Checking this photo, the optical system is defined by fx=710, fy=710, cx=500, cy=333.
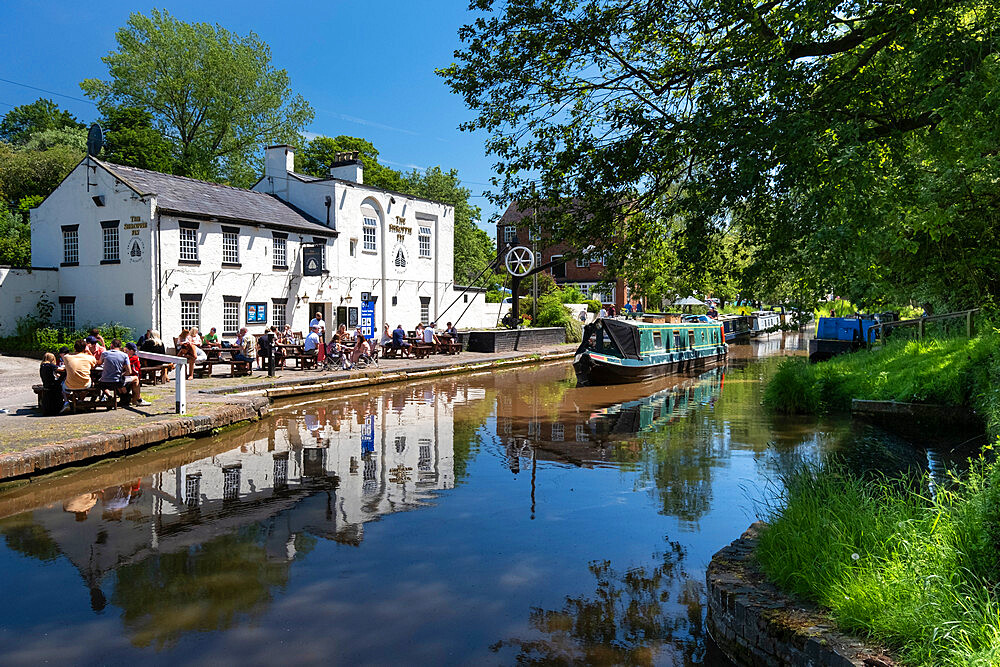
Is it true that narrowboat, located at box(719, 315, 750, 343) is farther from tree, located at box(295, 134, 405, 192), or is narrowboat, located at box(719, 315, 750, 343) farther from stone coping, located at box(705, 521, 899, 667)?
stone coping, located at box(705, 521, 899, 667)

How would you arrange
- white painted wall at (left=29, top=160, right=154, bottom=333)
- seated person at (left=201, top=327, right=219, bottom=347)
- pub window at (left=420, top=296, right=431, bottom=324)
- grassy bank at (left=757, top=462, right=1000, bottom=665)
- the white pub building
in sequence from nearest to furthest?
grassy bank at (left=757, top=462, right=1000, bottom=665) → seated person at (left=201, top=327, right=219, bottom=347) → white painted wall at (left=29, top=160, right=154, bottom=333) → the white pub building → pub window at (left=420, top=296, right=431, bottom=324)

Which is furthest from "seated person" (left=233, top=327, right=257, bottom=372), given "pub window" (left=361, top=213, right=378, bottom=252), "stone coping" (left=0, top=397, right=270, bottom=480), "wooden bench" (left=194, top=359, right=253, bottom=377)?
"pub window" (left=361, top=213, right=378, bottom=252)

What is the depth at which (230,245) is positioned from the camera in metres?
23.8

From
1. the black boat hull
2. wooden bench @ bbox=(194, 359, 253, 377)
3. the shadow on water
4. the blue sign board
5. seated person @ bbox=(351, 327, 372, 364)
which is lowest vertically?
the shadow on water

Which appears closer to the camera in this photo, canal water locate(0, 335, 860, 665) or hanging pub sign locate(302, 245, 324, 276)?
canal water locate(0, 335, 860, 665)

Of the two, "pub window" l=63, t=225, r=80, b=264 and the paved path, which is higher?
"pub window" l=63, t=225, r=80, b=264

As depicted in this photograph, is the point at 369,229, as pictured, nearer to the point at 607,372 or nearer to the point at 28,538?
the point at 607,372

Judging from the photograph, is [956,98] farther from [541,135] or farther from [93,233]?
[93,233]

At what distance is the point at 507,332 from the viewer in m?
29.6

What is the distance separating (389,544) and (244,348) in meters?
14.0

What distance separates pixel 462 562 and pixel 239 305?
19561mm

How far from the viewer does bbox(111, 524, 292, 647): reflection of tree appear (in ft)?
17.1

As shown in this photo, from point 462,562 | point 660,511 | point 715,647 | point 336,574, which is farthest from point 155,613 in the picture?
point 660,511

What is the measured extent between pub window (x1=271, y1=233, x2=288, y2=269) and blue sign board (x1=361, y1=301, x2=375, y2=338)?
4030mm
